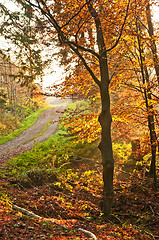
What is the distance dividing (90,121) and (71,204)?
284 centimetres

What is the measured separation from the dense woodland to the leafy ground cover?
0.03m

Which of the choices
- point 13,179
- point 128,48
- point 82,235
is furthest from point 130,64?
point 13,179

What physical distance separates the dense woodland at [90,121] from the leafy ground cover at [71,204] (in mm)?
27

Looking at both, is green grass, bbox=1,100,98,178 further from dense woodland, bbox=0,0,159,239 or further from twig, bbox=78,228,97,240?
twig, bbox=78,228,97,240

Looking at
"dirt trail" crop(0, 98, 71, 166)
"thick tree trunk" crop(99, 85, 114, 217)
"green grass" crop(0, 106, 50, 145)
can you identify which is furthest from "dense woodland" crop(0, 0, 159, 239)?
"green grass" crop(0, 106, 50, 145)

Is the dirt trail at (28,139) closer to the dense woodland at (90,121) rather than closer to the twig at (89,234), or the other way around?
the dense woodland at (90,121)

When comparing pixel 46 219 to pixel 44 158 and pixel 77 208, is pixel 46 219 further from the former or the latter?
pixel 44 158

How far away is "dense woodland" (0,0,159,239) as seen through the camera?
4.75 m

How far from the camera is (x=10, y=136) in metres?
15.9

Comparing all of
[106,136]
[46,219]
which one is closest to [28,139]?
[106,136]

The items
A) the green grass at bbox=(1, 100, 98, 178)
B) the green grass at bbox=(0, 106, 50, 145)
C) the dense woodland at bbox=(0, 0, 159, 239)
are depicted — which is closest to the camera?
the dense woodland at bbox=(0, 0, 159, 239)

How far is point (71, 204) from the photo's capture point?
6.12 m

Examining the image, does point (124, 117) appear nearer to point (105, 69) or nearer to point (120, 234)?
point (105, 69)

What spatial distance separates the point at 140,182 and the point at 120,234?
313cm
